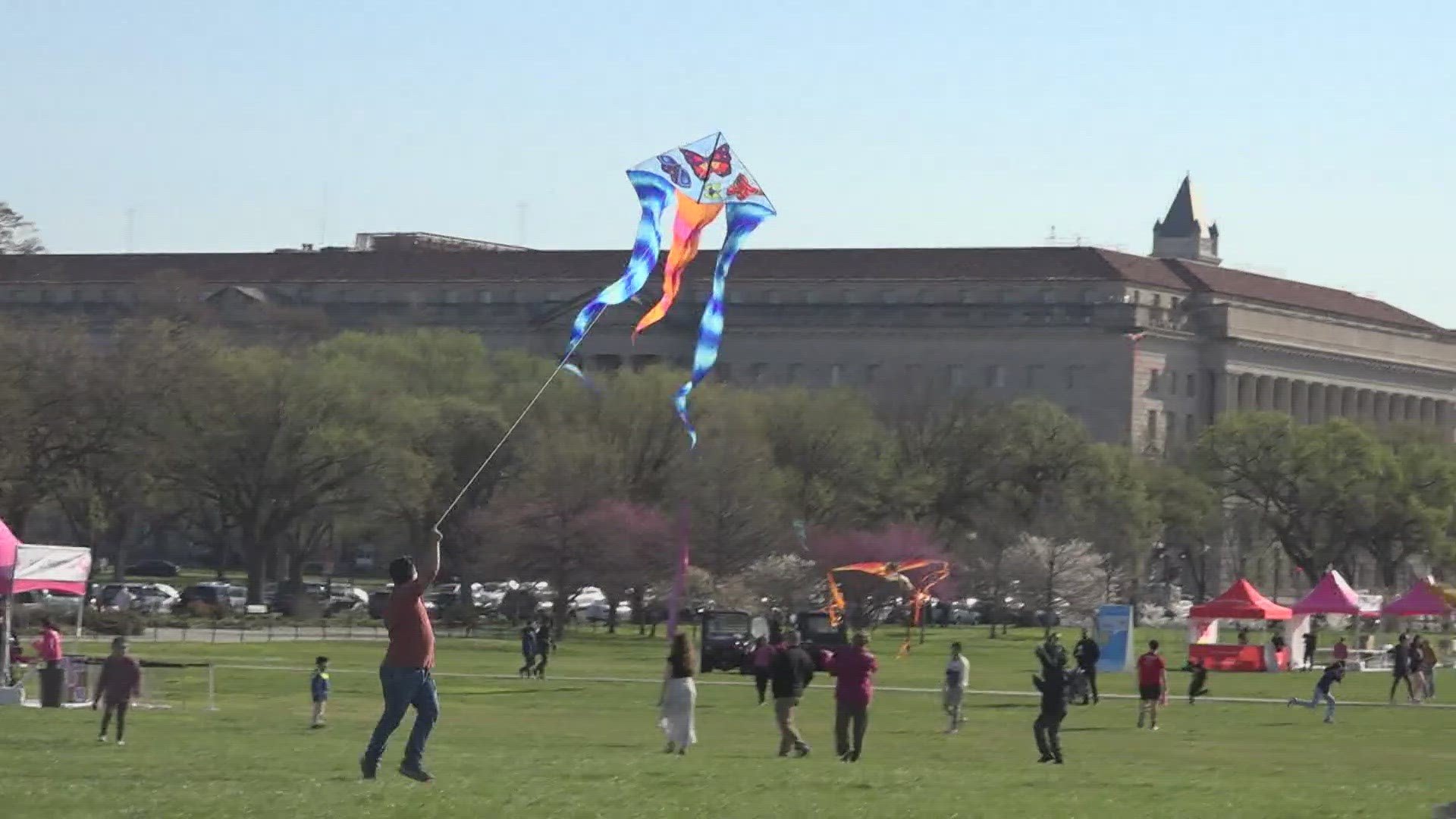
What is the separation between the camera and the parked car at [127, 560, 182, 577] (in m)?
145

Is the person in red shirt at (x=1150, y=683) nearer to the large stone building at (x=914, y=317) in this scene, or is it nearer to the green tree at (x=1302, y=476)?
the green tree at (x=1302, y=476)

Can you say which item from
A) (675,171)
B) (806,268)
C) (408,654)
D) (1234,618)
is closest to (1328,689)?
(675,171)

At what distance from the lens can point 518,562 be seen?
105 meters

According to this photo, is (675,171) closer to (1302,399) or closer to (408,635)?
(408,635)

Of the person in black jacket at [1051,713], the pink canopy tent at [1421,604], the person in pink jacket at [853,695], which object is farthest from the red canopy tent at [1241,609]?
the person in pink jacket at [853,695]

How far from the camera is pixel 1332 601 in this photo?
86.9 meters

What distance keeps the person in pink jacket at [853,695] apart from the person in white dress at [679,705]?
1.77 metres

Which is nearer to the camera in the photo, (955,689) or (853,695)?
(853,695)

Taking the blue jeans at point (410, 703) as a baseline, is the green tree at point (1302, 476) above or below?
above

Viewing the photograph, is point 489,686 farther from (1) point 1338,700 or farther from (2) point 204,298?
(2) point 204,298

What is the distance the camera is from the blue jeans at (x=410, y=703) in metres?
28.1

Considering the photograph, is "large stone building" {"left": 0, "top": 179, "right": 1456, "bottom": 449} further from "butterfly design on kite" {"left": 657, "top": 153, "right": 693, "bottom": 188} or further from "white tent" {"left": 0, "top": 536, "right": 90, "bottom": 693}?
"butterfly design on kite" {"left": 657, "top": 153, "right": 693, "bottom": 188}

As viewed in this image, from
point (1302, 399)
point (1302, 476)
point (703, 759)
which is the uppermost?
point (1302, 399)

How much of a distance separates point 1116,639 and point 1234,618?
5.24m
